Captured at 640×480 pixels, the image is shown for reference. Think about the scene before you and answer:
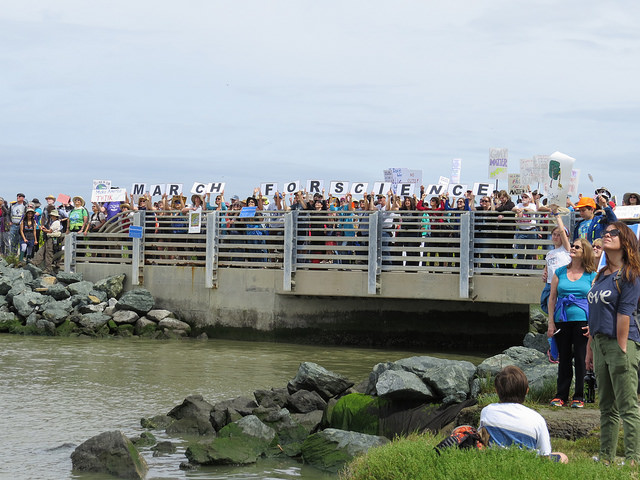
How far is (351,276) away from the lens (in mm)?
21641

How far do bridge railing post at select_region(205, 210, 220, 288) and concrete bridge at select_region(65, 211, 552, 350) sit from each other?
0.08 feet

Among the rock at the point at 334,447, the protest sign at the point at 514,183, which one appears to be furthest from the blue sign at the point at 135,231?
the rock at the point at 334,447

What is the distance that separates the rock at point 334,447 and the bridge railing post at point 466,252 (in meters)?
10.2

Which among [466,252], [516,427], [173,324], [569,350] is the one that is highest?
[466,252]

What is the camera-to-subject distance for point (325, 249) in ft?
71.4

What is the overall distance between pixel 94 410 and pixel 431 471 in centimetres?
771

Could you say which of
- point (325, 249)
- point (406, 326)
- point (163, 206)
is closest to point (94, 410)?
point (325, 249)

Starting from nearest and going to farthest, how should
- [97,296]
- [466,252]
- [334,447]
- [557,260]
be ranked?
1. [334,447]
2. [557,260]
3. [466,252]
4. [97,296]

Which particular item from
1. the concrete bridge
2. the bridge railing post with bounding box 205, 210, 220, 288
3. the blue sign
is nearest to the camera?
the concrete bridge

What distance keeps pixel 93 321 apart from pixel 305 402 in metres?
12.0

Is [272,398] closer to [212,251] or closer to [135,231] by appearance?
[212,251]

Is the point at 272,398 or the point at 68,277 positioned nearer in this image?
the point at 272,398

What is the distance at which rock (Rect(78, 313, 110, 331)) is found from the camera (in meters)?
23.2

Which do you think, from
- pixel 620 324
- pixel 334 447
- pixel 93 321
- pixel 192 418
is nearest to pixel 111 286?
pixel 93 321
